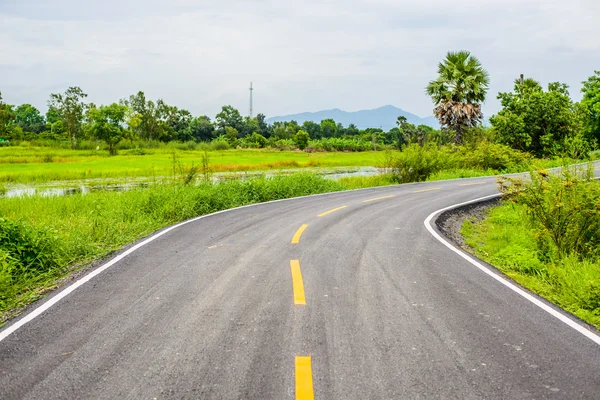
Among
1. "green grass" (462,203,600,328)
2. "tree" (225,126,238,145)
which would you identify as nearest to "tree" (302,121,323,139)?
"tree" (225,126,238,145)

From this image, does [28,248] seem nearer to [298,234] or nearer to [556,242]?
[298,234]

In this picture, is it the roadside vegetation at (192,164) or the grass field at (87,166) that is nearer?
the roadside vegetation at (192,164)

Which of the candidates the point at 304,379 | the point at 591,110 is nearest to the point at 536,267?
the point at 304,379

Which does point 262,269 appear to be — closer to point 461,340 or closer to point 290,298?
point 290,298

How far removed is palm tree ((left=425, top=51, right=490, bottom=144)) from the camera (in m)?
33.9

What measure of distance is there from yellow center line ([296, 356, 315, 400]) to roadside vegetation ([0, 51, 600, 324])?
3723 mm

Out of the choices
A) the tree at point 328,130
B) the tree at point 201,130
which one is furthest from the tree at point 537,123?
the tree at point 328,130

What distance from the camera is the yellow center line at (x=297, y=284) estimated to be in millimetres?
5656

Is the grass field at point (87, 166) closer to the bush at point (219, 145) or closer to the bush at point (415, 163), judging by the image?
the bush at point (415, 163)

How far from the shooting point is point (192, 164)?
1864cm

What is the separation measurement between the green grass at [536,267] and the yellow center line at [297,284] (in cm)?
335

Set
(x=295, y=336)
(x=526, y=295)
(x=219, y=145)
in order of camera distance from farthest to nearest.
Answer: (x=219, y=145)
(x=526, y=295)
(x=295, y=336)

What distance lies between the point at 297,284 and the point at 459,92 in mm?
32020

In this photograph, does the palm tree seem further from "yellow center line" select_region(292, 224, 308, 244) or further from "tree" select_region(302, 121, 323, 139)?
"tree" select_region(302, 121, 323, 139)
